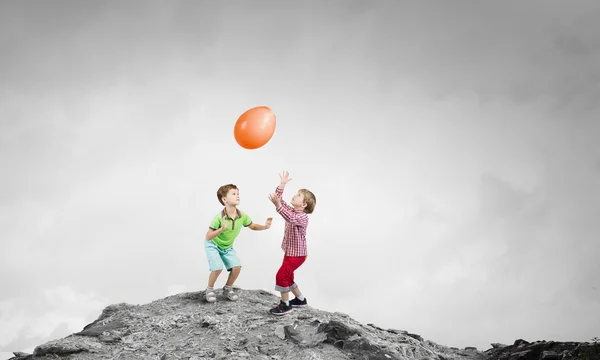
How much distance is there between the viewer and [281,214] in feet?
31.6

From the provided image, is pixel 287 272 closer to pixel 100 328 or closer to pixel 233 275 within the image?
pixel 233 275

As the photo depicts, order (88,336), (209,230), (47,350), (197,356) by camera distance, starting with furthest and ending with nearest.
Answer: (209,230) → (88,336) → (47,350) → (197,356)

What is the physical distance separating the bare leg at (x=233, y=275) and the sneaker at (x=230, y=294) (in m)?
0.13

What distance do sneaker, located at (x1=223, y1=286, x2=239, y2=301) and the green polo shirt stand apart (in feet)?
2.90

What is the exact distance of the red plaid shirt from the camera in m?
9.76

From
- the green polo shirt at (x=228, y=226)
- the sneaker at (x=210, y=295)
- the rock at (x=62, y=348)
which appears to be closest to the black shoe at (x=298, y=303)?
the sneaker at (x=210, y=295)

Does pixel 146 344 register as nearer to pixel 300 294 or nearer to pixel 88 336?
pixel 88 336

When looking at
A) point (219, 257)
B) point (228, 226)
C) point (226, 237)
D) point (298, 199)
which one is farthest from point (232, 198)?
point (298, 199)

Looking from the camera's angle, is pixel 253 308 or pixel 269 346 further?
pixel 253 308

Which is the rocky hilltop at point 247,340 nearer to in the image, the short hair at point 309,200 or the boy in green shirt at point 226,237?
the boy in green shirt at point 226,237

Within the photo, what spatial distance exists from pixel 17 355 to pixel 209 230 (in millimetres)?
4396

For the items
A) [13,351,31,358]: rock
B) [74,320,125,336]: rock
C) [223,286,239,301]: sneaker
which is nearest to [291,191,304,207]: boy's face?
[223,286,239,301]: sneaker

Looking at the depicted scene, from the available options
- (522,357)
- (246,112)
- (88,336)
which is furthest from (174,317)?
(522,357)

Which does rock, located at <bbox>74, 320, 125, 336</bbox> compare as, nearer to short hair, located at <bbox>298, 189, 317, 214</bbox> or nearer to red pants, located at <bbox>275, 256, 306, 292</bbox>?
red pants, located at <bbox>275, 256, 306, 292</bbox>
